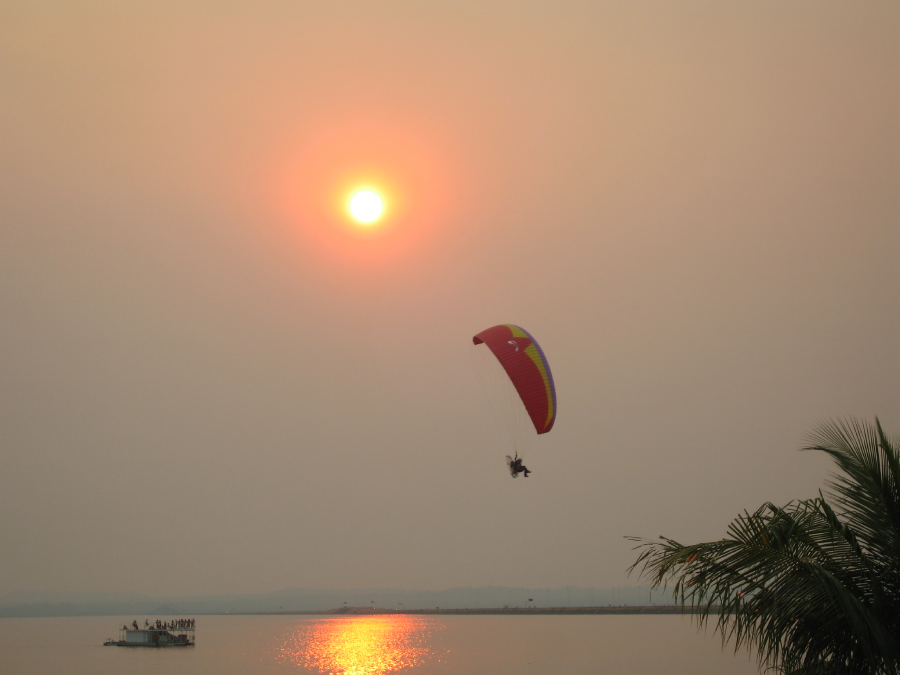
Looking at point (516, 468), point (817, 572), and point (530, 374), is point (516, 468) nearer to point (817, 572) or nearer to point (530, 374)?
point (530, 374)

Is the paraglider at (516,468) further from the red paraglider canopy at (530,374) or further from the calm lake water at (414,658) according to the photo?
the calm lake water at (414,658)

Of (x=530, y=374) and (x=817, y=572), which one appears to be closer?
(x=817, y=572)

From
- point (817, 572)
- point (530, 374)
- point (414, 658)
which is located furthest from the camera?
point (414, 658)

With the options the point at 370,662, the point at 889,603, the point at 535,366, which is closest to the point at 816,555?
the point at 889,603

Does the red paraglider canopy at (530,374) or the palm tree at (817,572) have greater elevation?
the red paraglider canopy at (530,374)

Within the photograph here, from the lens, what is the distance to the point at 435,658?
7325cm

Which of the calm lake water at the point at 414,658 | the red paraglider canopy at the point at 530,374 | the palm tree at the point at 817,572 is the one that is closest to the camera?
the palm tree at the point at 817,572

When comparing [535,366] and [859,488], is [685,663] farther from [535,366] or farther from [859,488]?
[859,488]

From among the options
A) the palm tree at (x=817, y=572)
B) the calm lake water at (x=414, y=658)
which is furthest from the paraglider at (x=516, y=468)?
the calm lake water at (x=414, y=658)

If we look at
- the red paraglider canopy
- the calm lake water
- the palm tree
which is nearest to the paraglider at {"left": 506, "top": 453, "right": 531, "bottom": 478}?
the red paraglider canopy

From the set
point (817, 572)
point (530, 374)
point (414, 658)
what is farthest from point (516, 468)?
point (414, 658)

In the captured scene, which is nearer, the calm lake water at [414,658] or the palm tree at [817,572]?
the palm tree at [817,572]

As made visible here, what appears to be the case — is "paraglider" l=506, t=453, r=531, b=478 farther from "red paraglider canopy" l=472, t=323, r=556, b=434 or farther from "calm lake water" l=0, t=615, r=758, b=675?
"calm lake water" l=0, t=615, r=758, b=675

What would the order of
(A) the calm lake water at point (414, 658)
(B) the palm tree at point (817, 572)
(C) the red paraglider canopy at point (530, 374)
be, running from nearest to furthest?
1. (B) the palm tree at point (817, 572)
2. (C) the red paraglider canopy at point (530, 374)
3. (A) the calm lake water at point (414, 658)
